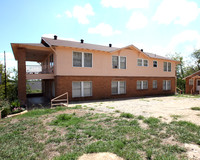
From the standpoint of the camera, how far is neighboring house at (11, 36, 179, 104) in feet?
41.0

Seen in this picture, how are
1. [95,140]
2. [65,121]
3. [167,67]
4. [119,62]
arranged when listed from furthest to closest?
[167,67]
[119,62]
[65,121]
[95,140]

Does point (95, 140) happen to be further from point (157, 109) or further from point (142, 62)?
point (142, 62)

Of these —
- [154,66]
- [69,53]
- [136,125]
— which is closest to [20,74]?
[69,53]

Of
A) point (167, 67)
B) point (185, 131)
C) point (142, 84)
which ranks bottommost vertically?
point (185, 131)

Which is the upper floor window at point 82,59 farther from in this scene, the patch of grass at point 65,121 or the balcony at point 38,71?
the patch of grass at point 65,121

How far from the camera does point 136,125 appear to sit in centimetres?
575

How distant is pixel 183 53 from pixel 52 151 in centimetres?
5469

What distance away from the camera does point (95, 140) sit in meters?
4.47

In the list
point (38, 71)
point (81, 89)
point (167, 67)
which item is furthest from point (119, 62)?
point (167, 67)

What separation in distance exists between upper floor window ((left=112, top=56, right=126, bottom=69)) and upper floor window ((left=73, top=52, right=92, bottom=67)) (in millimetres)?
3137

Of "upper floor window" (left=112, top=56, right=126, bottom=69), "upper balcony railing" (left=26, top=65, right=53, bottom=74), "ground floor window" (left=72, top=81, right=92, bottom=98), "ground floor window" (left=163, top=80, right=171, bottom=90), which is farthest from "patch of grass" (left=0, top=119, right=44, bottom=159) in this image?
"ground floor window" (left=163, top=80, right=171, bottom=90)

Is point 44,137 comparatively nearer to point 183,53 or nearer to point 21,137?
point 21,137

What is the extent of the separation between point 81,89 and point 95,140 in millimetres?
9553

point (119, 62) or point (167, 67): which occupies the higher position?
point (119, 62)
